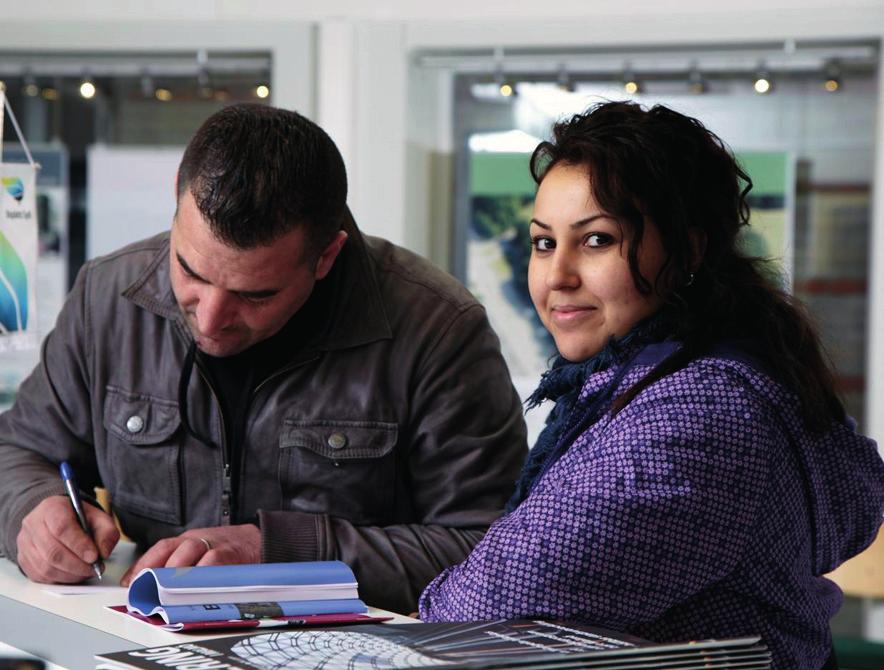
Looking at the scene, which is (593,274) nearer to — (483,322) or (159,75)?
(483,322)

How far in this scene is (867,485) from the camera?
1.67 m

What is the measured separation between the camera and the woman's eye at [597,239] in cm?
168

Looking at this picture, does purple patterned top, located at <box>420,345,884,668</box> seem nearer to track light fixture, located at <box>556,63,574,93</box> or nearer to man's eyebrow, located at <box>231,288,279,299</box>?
man's eyebrow, located at <box>231,288,279,299</box>

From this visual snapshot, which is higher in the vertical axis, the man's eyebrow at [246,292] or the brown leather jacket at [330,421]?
the man's eyebrow at [246,292]

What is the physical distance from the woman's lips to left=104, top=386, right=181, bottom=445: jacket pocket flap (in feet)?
2.78

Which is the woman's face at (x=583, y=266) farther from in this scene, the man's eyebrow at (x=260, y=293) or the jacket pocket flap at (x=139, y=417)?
the jacket pocket flap at (x=139, y=417)

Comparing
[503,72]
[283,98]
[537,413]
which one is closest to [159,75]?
[283,98]

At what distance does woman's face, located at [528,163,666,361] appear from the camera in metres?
1.67

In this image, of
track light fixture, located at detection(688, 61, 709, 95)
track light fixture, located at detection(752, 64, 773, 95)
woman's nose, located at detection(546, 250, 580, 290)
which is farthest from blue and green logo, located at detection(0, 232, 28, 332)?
track light fixture, located at detection(752, 64, 773, 95)

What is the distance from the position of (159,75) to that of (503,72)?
1.21m

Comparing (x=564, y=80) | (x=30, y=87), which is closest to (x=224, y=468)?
(x=564, y=80)

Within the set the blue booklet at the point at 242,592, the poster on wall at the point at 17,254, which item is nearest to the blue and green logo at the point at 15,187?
the poster on wall at the point at 17,254

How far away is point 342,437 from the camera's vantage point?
2262 millimetres

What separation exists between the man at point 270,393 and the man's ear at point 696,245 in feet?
2.16
